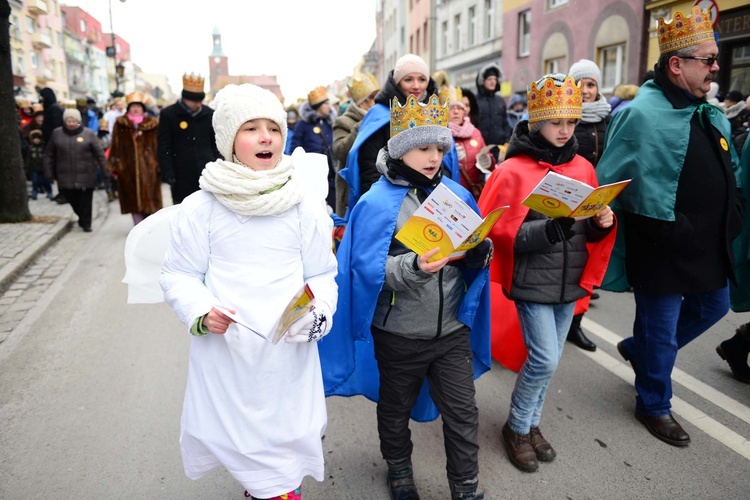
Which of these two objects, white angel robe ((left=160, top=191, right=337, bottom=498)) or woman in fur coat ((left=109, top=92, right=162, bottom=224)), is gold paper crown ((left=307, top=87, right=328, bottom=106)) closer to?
woman in fur coat ((left=109, top=92, right=162, bottom=224))

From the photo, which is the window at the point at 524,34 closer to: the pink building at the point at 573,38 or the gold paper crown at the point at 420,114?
the pink building at the point at 573,38

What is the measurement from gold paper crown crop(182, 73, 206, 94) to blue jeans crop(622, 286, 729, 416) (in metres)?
5.40

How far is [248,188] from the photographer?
6.77ft

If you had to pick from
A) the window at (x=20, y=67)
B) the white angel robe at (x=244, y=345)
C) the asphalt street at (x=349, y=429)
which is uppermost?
the window at (x=20, y=67)

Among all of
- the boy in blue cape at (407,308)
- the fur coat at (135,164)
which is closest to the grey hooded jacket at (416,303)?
the boy in blue cape at (407,308)

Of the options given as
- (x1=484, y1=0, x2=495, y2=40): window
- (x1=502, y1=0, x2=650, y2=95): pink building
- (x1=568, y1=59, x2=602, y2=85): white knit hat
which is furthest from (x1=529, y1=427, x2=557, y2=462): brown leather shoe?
(x1=484, y1=0, x2=495, y2=40): window

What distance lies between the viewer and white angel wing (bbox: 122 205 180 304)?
93.6 inches

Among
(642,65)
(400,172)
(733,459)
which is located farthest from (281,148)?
(642,65)

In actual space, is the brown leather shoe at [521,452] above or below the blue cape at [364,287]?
below

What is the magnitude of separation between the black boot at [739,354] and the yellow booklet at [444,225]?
270 cm

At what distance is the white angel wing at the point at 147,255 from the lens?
2.38m

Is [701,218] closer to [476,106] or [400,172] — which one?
[400,172]

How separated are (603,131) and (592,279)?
2.10 m

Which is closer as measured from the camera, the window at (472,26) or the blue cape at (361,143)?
the blue cape at (361,143)
